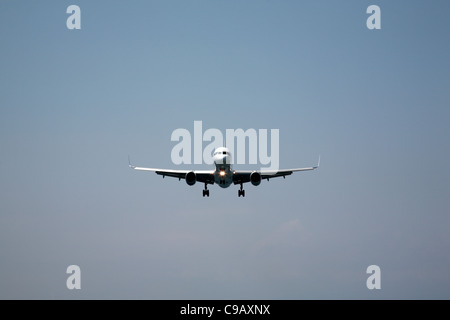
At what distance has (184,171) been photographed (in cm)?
9175

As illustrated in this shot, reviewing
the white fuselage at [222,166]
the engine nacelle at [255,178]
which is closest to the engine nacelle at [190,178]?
the white fuselage at [222,166]

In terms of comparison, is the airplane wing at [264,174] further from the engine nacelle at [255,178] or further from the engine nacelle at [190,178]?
the engine nacelle at [190,178]

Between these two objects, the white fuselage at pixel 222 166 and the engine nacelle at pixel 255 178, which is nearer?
the white fuselage at pixel 222 166

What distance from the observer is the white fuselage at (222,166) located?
87125 millimetres

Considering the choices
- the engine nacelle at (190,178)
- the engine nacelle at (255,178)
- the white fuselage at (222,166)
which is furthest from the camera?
the engine nacelle at (190,178)

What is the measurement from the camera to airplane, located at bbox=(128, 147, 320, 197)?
3450 inches

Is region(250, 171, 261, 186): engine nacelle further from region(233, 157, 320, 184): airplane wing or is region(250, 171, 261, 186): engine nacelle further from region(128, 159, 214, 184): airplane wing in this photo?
region(128, 159, 214, 184): airplane wing

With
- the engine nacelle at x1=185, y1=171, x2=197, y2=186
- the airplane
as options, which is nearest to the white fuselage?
the airplane

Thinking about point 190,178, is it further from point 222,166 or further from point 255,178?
point 255,178

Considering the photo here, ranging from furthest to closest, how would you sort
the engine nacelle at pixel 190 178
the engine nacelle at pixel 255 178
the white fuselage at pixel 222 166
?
the engine nacelle at pixel 190 178 → the engine nacelle at pixel 255 178 → the white fuselage at pixel 222 166
